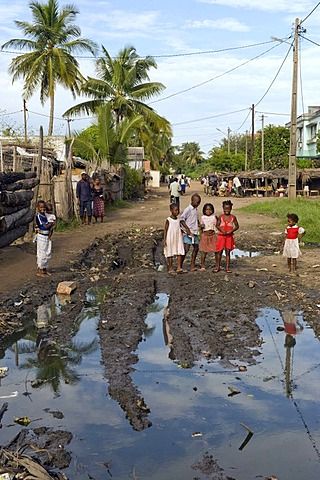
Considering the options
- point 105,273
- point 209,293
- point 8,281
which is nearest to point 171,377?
point 209,293

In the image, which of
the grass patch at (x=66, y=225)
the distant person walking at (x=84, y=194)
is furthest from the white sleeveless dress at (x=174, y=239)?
the distant person walking at (x=84, y=194)

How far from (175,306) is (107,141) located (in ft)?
67.1

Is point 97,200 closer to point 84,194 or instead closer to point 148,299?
point 84,194

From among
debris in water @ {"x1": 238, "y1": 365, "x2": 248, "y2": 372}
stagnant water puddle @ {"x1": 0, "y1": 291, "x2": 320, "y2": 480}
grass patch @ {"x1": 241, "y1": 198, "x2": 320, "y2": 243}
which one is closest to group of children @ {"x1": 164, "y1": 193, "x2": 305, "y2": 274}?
stagnant water puddle @ {"x1": 0, "y1": 291, "x2": 320, "y2": 480}

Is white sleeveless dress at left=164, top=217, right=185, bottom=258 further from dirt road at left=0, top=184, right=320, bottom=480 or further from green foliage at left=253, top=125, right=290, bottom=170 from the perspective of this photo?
green foliage at left=253, top=125, right=290, bottom=170

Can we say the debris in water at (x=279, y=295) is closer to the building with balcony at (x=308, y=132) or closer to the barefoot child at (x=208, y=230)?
the barefoot child at (x=208, y=230)

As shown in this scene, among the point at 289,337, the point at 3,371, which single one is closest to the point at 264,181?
the point at 289,337

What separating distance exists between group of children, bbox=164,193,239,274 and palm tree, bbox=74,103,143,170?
1628 centimetres

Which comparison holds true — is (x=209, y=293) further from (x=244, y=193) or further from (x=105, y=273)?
(x=244, y=193)

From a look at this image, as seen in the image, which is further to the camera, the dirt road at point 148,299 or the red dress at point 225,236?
the red dress at point 225,236

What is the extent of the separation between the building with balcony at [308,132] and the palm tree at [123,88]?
24.7 metres

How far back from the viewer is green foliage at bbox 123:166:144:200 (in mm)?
35156

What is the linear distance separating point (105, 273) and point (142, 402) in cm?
696

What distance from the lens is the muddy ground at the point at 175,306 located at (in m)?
6.78
